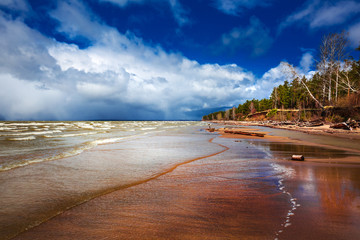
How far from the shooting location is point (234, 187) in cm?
377

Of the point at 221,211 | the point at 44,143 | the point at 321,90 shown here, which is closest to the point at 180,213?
the point at 221,211

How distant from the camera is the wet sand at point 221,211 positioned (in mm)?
2135

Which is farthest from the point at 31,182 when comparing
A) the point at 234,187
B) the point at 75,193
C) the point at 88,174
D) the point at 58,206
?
the point at 234,187

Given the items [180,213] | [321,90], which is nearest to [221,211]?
[180,213]

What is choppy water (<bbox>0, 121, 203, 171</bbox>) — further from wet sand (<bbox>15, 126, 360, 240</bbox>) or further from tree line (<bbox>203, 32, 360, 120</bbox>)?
tree line (<bbox>203, 32, 360, 120</bbox>)

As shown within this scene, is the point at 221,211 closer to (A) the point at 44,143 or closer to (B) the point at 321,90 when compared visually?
(A) the point at 44,143

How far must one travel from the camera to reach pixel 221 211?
2.68m

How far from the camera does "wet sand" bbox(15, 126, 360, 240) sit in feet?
7.00

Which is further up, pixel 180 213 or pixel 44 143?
pixel 44 143

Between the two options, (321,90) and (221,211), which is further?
(321,90)

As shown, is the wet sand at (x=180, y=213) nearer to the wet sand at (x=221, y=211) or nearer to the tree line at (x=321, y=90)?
the wet sand at (x=221, y=211)

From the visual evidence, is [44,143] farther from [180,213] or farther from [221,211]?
[221,211]

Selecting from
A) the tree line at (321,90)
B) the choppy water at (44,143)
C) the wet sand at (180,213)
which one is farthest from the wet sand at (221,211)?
the tree line at (321,90)

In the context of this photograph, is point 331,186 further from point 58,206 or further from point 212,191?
point 58,206
